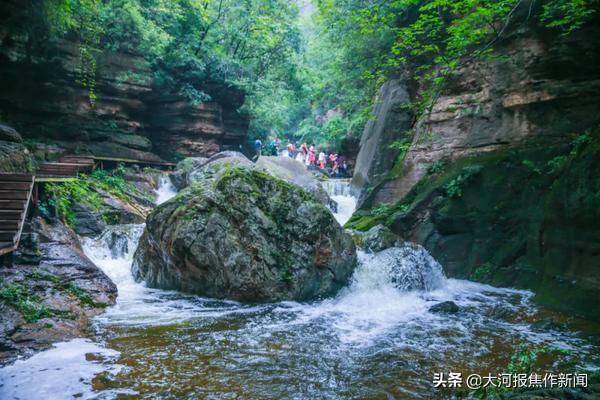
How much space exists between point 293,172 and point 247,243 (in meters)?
11.5

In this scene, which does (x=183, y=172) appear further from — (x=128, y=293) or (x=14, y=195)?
(x=14, y=195)

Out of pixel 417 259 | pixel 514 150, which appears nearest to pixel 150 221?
pixel 417 259

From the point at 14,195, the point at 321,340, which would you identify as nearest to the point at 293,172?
the point at 14,195

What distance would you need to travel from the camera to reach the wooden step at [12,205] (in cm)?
710

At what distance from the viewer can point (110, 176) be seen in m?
17.0

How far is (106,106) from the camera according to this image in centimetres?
1920

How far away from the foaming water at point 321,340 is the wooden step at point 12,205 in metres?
2.53

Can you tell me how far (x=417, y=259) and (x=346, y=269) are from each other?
187 cm

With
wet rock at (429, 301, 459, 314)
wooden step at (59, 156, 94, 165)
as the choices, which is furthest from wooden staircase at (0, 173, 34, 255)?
wooden step at (59, 156, 94, 165)

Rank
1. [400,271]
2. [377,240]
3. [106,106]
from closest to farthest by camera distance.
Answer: [400,271], [377,240], [106,106]

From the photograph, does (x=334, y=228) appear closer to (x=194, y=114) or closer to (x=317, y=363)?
(x=317, y=363)

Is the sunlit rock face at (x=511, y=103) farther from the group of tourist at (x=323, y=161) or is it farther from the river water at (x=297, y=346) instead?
the group of tourist at (x=323, y=161)

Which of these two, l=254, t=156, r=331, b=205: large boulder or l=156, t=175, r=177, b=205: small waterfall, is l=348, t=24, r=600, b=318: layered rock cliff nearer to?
l=254, t=156, r=331, b=205: large boulder

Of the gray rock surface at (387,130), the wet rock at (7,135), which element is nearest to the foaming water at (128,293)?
the wet rock at (7,135)
